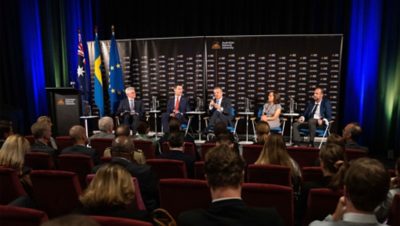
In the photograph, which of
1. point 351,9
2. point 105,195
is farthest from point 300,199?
point 351,9

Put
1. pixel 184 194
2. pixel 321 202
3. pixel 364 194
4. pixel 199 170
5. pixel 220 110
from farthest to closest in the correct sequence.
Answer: pixel 220 110 → pixel 199 170 → pixel 184 194 → pixel 321 202 → pixel 364 194

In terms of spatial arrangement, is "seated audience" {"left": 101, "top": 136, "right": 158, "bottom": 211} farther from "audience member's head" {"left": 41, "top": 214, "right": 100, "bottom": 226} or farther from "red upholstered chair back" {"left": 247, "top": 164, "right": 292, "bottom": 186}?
"audience member's head" {"left": 41, "top": 214, "right": 100, "bottom": 226}

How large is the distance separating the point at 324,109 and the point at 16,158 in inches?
247

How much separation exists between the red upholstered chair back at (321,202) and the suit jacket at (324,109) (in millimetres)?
5291

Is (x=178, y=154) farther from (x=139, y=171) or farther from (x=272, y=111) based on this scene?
(x=272, y=111)

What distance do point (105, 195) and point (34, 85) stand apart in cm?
868

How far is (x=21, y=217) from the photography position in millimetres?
1854

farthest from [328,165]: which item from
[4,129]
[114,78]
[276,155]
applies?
[114,78]

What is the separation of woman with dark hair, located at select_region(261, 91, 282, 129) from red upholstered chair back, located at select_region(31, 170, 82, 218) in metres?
5.25

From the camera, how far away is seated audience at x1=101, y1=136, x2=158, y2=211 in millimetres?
3150

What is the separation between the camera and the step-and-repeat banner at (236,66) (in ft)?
27.6

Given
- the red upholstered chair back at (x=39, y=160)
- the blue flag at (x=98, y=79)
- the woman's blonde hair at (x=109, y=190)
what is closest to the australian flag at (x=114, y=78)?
the blue flag at (x=98, y=79)

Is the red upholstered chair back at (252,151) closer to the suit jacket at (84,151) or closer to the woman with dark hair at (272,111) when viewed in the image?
the suit jacket at (84,151)

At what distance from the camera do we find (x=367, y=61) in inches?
310
